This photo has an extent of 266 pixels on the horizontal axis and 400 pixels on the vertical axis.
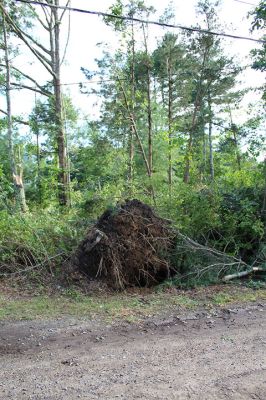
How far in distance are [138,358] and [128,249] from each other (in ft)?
10.4

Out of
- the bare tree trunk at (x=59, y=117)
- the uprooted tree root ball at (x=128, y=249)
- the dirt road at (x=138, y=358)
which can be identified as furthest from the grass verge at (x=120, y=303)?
the bare tree trunk at (x=59, y=117)

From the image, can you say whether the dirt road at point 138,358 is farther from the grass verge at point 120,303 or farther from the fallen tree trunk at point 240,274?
the fallen tree trunk at point 240,274

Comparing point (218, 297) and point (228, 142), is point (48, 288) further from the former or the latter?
point (228, 142)

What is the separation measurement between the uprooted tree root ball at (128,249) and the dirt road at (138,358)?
6.26ft

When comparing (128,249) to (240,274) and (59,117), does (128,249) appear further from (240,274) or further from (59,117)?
(59,117)

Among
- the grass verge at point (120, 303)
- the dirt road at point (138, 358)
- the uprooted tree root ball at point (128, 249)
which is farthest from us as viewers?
the uprooted tree root ball at point (128, 249)

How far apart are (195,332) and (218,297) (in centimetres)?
151

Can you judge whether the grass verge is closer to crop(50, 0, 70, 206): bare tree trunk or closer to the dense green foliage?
the dense green foliage

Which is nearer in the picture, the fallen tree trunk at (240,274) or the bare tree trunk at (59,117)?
the fallen tree trunk at (240,274)

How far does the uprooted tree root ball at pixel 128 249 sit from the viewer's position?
667 centimetres

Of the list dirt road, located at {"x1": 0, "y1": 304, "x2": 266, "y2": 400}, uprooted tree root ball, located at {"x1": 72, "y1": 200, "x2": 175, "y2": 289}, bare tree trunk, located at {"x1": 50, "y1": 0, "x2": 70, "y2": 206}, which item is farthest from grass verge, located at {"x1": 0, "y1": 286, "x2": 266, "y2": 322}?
bare tree trunk, located at {"x1": 50, "y1": 0, "x2": 70, "y2": 206}

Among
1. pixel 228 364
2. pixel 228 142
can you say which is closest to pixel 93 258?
pixel 228 364

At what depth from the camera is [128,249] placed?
22.2 ft

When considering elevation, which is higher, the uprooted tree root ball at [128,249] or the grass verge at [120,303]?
the uprooted tree root ball at [128,249]
